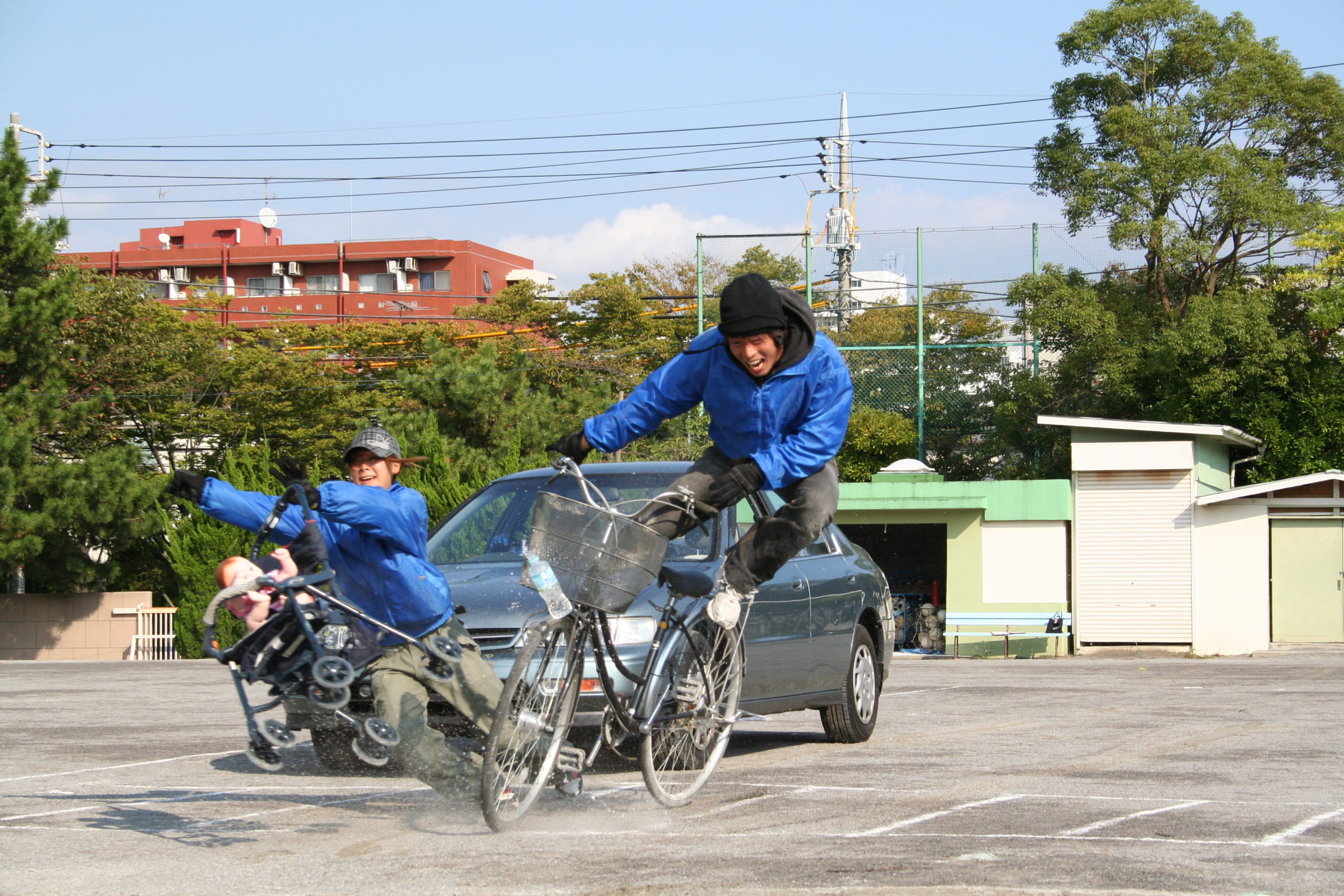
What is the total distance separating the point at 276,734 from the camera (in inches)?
201

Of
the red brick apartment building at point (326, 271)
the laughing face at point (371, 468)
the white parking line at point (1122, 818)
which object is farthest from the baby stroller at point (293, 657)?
the red brick apartment building at point (326, 271)

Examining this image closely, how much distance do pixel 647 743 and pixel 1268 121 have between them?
28938 millimetres

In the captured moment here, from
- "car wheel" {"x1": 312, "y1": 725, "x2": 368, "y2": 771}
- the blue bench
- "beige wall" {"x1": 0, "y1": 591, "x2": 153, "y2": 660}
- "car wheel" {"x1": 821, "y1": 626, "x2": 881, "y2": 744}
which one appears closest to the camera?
"car wheel" {"x1": 312, "y1": 725, "x2": 368, "y2": 771}

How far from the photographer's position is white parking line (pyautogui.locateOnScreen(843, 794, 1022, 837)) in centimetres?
545

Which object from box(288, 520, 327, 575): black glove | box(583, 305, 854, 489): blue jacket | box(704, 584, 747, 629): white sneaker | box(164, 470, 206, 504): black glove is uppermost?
box(583, 305, 854, 489): blue jacket

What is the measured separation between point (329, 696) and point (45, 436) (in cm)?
2828

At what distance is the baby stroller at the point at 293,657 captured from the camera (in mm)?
5125

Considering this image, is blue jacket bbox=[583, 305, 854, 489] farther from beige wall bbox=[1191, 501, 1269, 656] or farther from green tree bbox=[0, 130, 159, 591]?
green tree bbox=[0, 130, 159, 591]

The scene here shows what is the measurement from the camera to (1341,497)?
2911 cm

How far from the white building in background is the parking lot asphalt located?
2508cm

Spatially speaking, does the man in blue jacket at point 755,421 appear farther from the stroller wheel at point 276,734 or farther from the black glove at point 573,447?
the stroller wheel at point 276,734

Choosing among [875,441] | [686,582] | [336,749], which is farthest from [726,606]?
[875,441]

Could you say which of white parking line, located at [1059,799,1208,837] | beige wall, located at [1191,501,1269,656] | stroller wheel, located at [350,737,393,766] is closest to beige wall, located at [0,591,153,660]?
beige wall, located at [1191,501,1269,656]

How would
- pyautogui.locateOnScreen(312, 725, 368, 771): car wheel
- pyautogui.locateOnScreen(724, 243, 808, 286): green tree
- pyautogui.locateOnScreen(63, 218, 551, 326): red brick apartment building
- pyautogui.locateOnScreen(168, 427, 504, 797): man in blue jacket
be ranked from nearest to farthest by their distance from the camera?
pyautogui.locateOnScreen(168, 427, 504, 797): man in blue jacket, pyautogui.locateOnScreen(312, 725, 368, 771): car wheel, pyautogui.locateOnScreen(724, 243, 808, 286): green tree, pyautogui.locateOnScreen(63, 218, 551, 326): red brick apartment building
